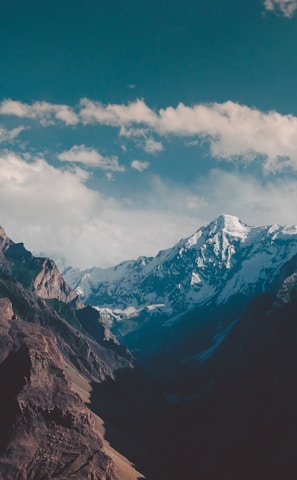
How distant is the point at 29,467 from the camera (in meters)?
157

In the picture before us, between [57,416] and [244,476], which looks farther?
[244,476]

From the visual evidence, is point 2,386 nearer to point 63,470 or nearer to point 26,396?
point 26,396

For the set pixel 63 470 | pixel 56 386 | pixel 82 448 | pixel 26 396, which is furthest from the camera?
pixel 56 386

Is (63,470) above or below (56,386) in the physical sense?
below

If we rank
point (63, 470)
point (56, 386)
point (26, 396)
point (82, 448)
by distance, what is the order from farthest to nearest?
point (56, 386) → point (26, 396) → point (82, 448) → point (63, 470)

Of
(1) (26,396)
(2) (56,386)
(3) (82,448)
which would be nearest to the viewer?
(3) (82,448)

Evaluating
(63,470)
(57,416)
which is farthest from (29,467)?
(57,416)

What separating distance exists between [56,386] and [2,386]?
18.1 metres

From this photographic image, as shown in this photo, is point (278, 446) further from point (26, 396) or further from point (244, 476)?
point (26, 396)

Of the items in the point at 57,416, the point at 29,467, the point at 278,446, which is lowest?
the point at 29,467

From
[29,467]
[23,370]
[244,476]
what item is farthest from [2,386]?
[244,476]

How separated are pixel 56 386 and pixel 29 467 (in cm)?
3613

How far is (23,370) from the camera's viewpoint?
18912 centimetres

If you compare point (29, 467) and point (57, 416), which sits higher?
point (57, 416)
